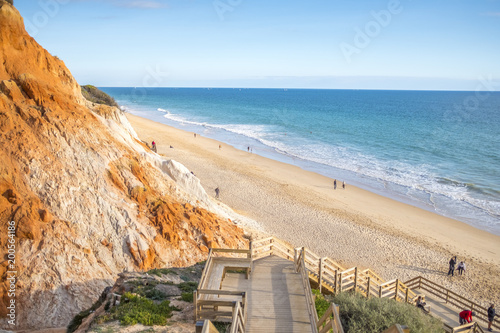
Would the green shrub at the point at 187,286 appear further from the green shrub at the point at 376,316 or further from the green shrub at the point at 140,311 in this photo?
the green shrub at the point at 376,316

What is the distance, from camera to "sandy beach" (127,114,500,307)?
72.0ft

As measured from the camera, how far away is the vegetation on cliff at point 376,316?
405 inches

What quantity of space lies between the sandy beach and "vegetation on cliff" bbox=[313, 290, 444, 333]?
10515mm

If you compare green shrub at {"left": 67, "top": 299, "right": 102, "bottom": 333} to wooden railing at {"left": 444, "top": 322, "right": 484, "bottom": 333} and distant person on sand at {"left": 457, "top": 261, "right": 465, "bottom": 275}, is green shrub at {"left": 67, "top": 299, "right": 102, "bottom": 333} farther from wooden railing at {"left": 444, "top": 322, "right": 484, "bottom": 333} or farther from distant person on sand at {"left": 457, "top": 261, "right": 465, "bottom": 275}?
distant person on sand at {"left": 457, "top": 261, "right": 465, "bottom": 275}

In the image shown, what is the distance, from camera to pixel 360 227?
2719 centimetres

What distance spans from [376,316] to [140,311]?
22.2 feet

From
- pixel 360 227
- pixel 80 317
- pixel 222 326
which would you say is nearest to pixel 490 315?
pixel 360 227

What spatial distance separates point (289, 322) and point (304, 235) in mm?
15915

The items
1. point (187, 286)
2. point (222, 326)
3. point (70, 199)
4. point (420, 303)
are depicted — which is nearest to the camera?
point (222, 326)

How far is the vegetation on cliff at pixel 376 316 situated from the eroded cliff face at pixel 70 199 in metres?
6.94

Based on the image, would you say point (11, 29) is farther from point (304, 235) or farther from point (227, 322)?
point (304, 235)

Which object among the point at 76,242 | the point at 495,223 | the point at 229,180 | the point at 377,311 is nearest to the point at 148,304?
the point at 76,242

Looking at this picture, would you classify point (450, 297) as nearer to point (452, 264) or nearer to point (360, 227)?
point (452, 264)

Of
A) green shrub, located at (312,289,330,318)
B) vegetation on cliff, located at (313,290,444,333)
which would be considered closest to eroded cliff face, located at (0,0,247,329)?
green shrub, located at (312,289,330,318)
